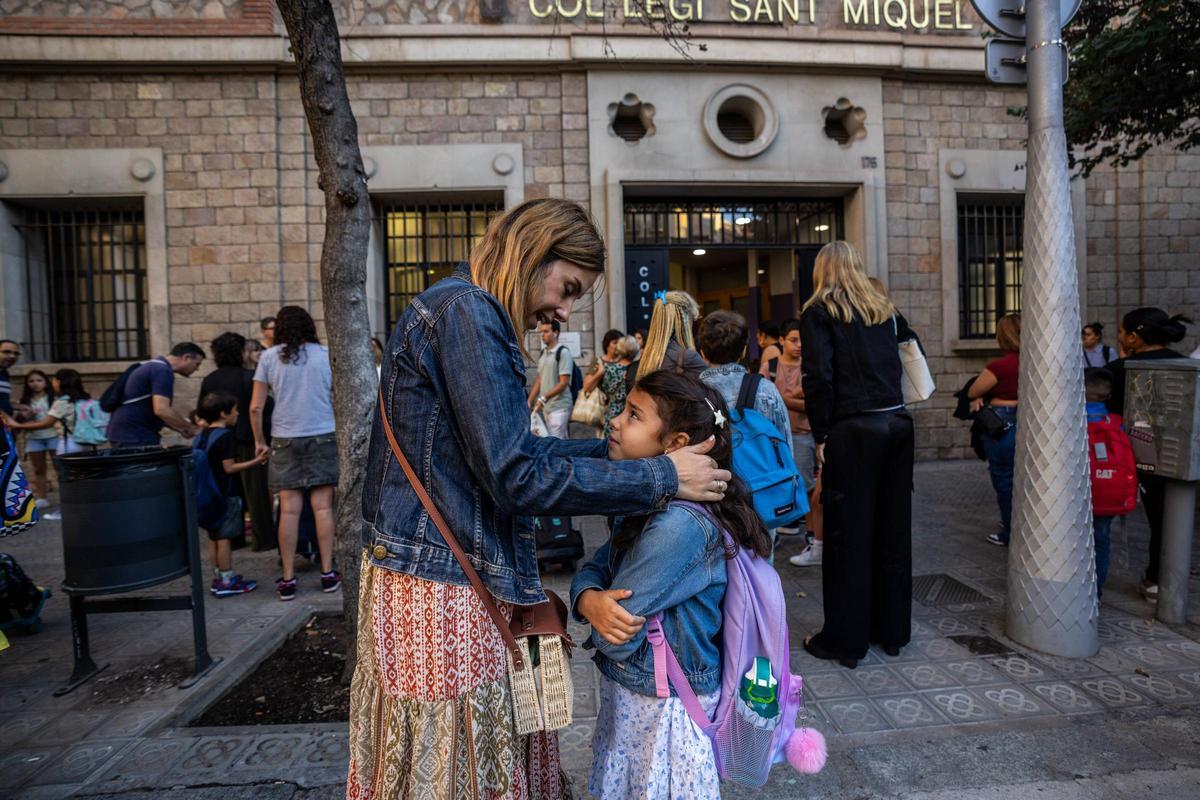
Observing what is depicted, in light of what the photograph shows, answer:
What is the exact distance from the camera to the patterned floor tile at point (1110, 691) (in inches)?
122

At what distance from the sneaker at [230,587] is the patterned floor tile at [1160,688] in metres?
5.69

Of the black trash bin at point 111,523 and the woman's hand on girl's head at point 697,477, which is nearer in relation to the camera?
the woman's hand on girl's head at point 697,477

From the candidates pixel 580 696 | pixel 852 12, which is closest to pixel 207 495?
pixel 580 696

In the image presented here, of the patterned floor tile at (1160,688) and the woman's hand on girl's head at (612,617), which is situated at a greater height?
the woman's hand on girl's head at (612,617)

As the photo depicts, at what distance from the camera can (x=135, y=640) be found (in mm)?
4199

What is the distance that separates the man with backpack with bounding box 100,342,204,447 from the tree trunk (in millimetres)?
2810

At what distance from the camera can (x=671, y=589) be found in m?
1.67

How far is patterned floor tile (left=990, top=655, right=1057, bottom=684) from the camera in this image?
11.0 ft

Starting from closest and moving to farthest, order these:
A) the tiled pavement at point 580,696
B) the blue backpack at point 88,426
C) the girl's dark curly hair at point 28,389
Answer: the tiled pavement at point 580,696
the blue backpack at point 88,426
the girl's dark curly hair at point 28,389

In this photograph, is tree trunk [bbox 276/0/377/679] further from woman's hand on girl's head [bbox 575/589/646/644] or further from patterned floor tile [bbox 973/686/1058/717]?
patterned floor tile [bbox 973/686/1058/717]

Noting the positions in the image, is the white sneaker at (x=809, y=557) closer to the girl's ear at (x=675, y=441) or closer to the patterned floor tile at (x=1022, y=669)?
the patterned floor tile at (x=1022, y=669)

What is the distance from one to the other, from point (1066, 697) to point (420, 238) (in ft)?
29.9

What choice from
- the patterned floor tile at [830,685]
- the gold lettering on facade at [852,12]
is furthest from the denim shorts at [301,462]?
the gold lettering on facade at [852,12]

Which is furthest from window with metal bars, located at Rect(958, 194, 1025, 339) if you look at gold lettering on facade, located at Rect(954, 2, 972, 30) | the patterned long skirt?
the patterned long skirt
